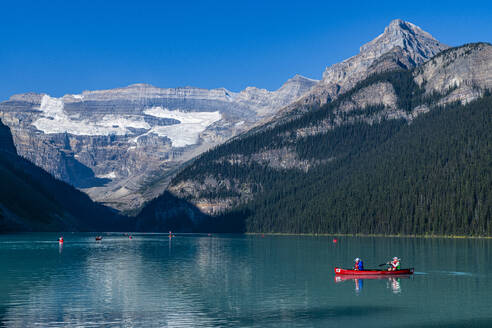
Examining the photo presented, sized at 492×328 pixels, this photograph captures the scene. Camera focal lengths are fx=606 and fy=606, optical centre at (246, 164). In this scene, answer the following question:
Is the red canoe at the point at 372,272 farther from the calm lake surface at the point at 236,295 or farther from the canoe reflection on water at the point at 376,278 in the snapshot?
the calm lake surface at the point at 236,295

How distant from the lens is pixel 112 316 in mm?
64750

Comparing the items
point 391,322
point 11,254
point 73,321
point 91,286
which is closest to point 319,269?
point 91,286

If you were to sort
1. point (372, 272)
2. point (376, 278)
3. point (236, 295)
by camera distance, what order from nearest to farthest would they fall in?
point (236, 295) → point (376, 278) → point (372, 272)

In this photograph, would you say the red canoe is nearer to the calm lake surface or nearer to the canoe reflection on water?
the canoe reflection on water

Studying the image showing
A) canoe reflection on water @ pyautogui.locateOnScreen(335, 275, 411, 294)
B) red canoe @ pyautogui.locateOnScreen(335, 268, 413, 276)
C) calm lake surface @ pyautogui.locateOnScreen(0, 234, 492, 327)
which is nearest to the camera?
calm lake surface @ pyautogui.locateOnScreen(0, 234, 492, 327)

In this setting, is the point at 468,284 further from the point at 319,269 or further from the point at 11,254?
the point at 11,254

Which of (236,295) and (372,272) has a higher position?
(372,272)

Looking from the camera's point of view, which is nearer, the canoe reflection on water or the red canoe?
the canoe reflection on water

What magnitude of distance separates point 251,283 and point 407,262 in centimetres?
5169

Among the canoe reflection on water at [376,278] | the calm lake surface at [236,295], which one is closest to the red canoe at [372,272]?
the canoe reflection on water at [376,278]

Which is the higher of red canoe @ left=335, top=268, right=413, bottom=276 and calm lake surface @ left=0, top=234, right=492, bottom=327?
red canoe @ left=335, top=268, right=413, bottom=276

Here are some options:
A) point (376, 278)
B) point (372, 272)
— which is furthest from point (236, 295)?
point (376, 278)

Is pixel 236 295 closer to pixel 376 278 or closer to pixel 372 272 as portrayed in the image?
pixel 372 272

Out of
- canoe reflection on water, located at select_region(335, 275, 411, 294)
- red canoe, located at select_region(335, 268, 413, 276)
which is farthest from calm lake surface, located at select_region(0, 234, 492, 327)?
red canoe, located at select_region(335, 268, 413, 276)
